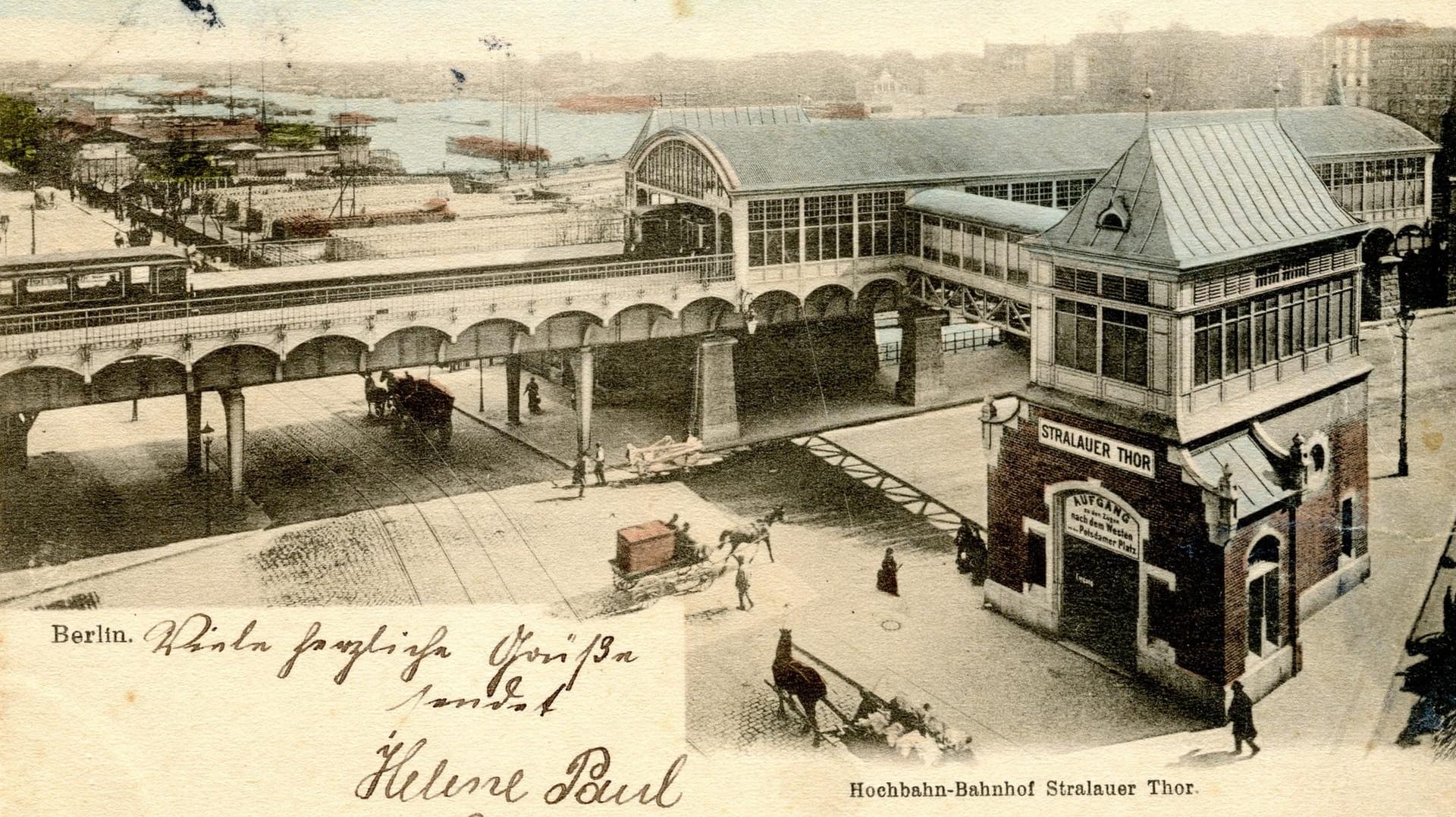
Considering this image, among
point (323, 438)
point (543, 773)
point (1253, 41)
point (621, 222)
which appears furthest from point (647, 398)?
point (1253, 41)

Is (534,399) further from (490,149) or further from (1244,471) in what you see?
(1244,471)

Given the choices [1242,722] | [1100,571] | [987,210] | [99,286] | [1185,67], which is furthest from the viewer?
[987,210]

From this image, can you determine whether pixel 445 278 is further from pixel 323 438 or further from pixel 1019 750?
pixel 1019 750

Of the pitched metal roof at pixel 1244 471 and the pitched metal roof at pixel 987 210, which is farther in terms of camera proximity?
the pitched metal roof at pixel 987 210

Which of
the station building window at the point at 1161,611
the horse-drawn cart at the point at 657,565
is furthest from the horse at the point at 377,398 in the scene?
the station building window at the point at 1161,611

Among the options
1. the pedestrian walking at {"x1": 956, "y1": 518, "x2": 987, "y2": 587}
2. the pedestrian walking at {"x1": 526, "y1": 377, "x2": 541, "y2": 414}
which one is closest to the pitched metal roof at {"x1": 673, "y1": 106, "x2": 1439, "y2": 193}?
the pedestrian walking at {"x1": 526, "y1": 377, "x2": 541, "y2": 414}

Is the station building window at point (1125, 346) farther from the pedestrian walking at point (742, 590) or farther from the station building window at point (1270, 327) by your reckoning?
the pedestrian walking at point (742, 590)

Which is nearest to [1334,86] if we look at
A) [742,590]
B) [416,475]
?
[742,590]

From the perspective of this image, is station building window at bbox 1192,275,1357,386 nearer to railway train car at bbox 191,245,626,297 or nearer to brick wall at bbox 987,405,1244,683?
brick wall at bbox 987,405,1244,683
